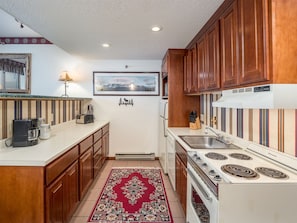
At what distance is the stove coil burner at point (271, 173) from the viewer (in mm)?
1295

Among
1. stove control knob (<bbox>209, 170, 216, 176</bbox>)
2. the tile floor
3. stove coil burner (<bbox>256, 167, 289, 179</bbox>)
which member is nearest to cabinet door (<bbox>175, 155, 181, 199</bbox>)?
the tile floor

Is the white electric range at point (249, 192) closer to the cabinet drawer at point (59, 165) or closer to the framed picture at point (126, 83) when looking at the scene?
the cabinet drawer at point (59, 165)

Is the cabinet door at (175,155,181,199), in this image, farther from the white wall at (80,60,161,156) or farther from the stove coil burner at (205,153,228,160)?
the white wall at (80,60,161,156)

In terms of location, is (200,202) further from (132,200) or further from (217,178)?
(132,200)

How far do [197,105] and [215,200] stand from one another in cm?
263

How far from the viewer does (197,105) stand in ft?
12.3

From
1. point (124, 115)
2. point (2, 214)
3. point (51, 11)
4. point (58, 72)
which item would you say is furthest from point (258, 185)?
point (58, 72)

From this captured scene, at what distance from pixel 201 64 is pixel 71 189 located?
7.23 ft

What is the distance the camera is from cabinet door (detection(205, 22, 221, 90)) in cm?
212

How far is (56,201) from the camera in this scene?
1784 mm

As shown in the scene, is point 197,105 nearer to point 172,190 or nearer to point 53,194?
point 172,190

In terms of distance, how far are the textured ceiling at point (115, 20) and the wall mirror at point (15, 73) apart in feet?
5.03

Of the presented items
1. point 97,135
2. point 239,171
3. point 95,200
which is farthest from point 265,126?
point 97,135

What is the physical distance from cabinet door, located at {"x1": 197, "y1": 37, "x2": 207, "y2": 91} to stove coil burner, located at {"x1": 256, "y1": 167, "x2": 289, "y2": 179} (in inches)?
52.5
